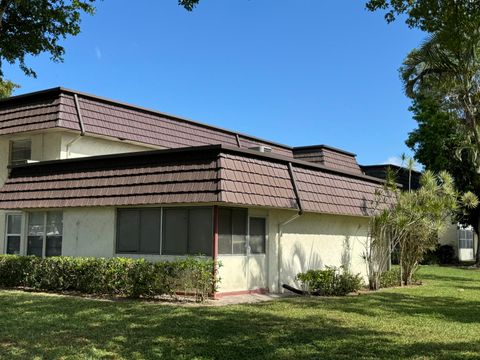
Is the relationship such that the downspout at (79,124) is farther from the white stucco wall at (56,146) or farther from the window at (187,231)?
the window at (187,231)

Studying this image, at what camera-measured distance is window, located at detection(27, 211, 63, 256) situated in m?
16.1

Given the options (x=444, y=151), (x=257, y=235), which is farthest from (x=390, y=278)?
(x=444, y=151)

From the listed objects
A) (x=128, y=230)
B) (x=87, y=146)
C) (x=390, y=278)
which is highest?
(x=87, y=146)

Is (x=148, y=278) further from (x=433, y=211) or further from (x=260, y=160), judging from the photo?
(x=433, y=211)

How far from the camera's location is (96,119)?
18453 millimetres

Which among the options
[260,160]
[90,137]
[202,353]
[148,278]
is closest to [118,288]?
[148,278]

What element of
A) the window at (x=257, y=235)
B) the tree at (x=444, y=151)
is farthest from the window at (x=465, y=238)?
the window at (x=257, y=235)

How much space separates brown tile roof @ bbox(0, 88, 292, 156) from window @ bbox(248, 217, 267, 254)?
699cm

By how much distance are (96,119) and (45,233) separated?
433 cm

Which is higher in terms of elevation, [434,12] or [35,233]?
[434,12]

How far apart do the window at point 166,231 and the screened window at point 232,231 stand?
314mm

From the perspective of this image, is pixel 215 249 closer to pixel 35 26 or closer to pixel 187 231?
pixel 187 231

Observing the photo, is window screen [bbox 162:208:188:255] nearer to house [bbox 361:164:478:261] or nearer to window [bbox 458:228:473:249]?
house [bbox 361:164:478:261]

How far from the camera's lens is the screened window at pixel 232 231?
13.2 m
